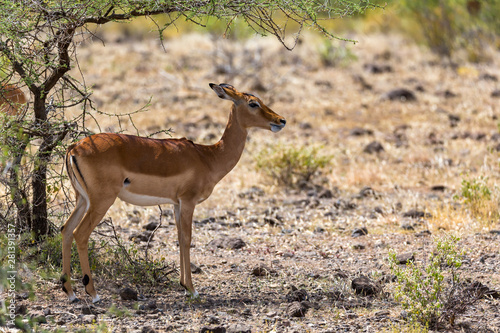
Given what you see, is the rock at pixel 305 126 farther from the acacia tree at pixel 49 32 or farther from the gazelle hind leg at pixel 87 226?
the gazelle hind leg at pixel 87 226

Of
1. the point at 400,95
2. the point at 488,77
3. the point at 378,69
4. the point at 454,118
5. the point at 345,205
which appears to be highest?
the point at 378,69

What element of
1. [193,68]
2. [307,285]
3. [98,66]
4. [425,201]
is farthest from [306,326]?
[98,66]

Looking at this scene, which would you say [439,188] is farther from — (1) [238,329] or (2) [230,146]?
(1) [238,329]

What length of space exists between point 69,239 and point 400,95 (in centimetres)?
1144

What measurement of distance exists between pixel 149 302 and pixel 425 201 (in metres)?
4.69

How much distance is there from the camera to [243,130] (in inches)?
241

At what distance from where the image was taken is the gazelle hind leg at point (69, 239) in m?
5.40

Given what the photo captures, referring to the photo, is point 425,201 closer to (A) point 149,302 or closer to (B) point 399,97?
(A) point 149,302

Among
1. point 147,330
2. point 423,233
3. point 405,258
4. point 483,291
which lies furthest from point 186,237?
point 423,233

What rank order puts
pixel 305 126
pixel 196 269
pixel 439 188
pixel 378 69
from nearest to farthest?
1. pixel 196 269
2. pixel 439 188
3. pixel 305 126
4. pixel 378 69

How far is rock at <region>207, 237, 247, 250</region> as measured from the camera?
729 centimetres

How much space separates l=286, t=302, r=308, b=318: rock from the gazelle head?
1571 mm

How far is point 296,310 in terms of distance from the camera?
5.32 metres

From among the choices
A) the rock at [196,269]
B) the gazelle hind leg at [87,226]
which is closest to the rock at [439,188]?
the rock at [196,269]
